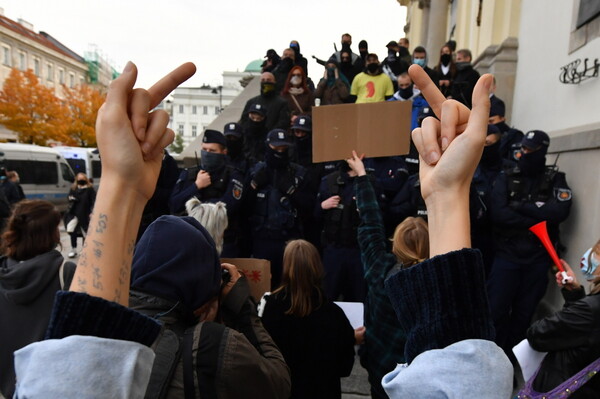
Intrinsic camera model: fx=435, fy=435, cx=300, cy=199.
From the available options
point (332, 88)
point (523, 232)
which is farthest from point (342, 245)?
point (332, 88)

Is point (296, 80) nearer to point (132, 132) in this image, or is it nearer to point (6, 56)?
point (132, 132)

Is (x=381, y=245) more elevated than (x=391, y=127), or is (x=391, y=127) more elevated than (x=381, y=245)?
(x=391, y=127)

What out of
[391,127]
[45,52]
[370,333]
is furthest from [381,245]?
[45,52]

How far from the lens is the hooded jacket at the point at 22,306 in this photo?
239 centimetres

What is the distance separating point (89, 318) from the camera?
33.0 inches

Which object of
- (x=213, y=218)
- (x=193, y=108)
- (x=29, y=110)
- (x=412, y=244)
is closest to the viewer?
(x=412, y=244)

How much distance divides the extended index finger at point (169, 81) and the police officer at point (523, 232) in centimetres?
390

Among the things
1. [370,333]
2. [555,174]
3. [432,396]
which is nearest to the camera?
[432,396]

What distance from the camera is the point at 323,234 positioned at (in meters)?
4.65

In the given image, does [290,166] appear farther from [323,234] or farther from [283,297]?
[283,297]

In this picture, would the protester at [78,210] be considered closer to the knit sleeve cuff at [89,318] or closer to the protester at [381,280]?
the protester at [381,280]

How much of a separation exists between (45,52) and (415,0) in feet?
131

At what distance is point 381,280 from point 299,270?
1.64ft

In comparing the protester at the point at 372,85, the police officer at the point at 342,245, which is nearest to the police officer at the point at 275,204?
the police officer at the point at 342,245
